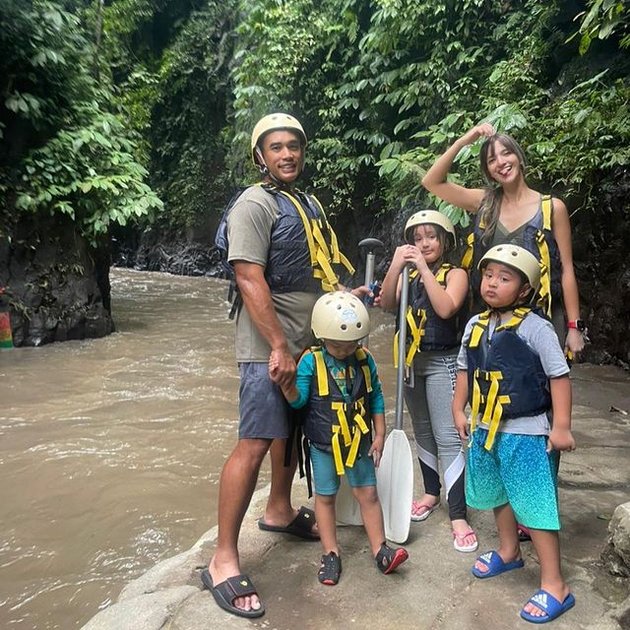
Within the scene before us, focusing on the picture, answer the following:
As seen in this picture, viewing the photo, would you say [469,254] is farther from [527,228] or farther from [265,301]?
[265,301]

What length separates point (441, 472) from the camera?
9.57 feet

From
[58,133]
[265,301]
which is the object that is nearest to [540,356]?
[265,301]

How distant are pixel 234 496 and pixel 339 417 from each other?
0.52m

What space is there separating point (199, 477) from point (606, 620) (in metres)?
2.85

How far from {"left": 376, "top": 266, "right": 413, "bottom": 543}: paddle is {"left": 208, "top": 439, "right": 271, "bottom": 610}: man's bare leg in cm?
62

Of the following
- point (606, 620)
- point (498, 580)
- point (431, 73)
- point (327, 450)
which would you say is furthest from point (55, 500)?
point (431, 73)

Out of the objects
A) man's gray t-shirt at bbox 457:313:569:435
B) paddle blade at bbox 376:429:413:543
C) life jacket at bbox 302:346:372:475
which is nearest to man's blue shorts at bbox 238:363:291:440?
life jacket at bbox 302:346:372:475

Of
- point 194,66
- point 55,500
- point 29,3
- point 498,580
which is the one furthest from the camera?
point 194,66

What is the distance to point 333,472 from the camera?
8.25 feet

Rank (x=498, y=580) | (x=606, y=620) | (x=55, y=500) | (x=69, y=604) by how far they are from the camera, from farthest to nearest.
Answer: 1. (x=55, y=500)
2. (x=69, y=604)
3. (x=498, y=580)
4. (x=606, y=620)

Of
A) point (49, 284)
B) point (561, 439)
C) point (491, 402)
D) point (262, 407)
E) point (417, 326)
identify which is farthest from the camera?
point (49, 284)

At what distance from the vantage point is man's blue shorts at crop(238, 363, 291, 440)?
7.79ft

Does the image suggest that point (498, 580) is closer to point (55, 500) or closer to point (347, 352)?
point (347, 352)

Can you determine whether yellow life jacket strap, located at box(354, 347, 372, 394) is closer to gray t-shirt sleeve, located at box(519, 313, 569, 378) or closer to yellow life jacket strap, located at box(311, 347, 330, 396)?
yellow life jacket strap, located at box(311, 347, 330, 396)
